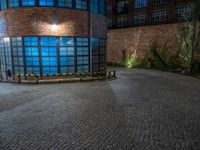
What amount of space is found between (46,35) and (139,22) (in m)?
24.3

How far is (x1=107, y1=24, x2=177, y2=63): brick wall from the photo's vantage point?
23.5 m

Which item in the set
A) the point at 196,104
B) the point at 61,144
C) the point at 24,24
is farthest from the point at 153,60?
the point at 61,144

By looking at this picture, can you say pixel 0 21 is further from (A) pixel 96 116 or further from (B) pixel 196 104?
(B) pixel 196 104

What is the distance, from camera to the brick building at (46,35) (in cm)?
1461

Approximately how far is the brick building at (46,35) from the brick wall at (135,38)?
1178cm

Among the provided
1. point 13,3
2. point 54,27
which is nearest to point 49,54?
point 54,27

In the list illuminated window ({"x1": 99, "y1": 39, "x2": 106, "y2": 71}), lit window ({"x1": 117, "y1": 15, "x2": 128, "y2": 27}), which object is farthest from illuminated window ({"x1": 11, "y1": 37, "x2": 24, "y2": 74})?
lit window ({"x1": 117, "y1": 15, "x2": 128, "y2": 27})

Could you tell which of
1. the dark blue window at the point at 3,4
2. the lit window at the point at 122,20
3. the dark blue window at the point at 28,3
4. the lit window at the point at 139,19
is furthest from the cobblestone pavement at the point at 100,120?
the lit window at the point at 122,20

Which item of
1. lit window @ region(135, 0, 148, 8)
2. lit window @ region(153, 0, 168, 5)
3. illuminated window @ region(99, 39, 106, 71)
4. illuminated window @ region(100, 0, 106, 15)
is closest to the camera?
illuminated window @ region(100, 0, 106, 15)

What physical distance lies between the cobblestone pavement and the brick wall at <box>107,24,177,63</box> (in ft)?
47.6

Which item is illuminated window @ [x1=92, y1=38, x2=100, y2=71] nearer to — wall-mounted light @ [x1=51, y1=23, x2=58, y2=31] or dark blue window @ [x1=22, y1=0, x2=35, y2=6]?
wall-mounted light @ [x1=51, y1=23, x2=58, y2=31]

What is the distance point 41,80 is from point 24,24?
5.31 m

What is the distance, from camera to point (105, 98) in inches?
404

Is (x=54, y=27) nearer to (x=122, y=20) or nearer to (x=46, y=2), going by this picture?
(x=46, y=2)
